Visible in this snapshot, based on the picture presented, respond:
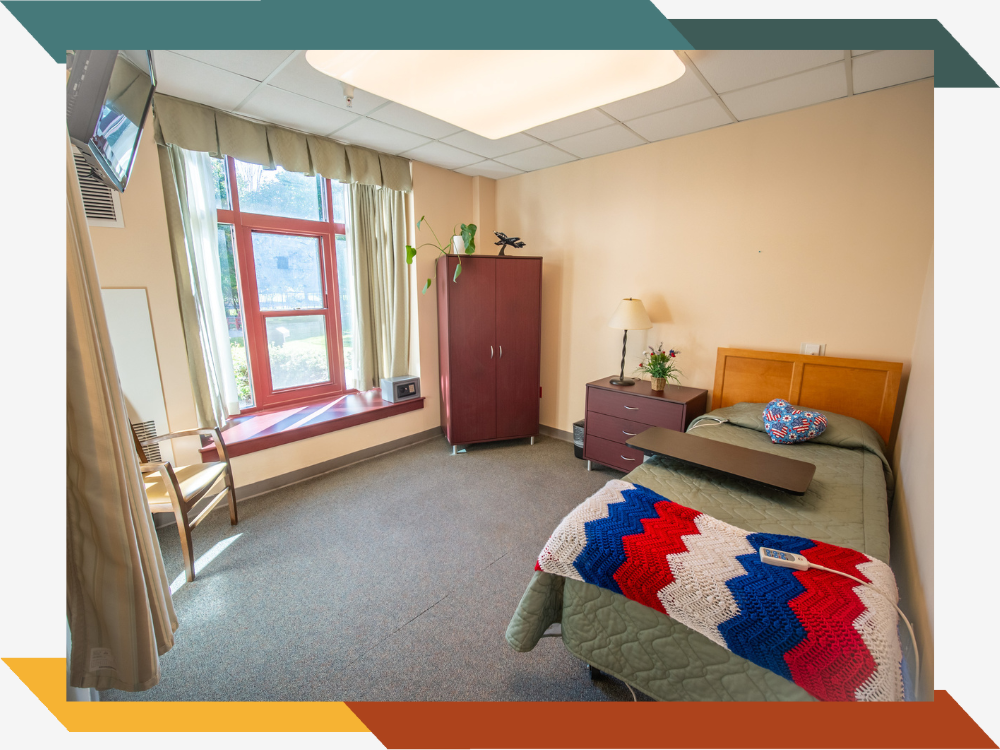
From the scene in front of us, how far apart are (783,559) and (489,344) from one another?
272cm

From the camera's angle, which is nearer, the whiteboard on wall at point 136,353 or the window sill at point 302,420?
the whiteboard on wall at point 136,353

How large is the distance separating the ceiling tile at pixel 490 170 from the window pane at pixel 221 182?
1.87m

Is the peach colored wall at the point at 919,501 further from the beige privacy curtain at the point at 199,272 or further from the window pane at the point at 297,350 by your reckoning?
the window pane at the point at 297,350

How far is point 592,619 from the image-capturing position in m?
1.37

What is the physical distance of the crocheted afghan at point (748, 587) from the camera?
0.97 meters

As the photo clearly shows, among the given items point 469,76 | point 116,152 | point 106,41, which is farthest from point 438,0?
point 116,152

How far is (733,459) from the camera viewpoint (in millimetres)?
1886

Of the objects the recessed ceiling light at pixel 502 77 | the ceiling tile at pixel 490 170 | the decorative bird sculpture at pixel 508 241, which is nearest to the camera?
the recessed ceiling light at pixel 502 77

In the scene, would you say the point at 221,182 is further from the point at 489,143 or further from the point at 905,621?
the point at 905,621

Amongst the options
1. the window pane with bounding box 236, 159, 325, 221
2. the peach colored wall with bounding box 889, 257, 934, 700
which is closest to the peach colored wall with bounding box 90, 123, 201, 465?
the window pane with bounding box 236, 159, 325, 221

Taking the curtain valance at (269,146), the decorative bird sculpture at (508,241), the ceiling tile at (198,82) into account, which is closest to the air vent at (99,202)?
the curtain valance at (269,146)

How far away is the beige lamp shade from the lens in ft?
9.83

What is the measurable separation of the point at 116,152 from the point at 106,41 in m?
0.87

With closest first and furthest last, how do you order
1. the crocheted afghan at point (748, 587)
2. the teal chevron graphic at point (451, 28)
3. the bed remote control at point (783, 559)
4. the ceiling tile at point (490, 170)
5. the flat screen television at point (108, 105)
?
1. the teal chevron graphic at point (451, 28)
2. the crocheted afghan at point (748, 587)
3. the flat screen television at point (108, 105)
4. the bed remote control at point (783, 559)
5. the ceiling tile at point (490, 170)
